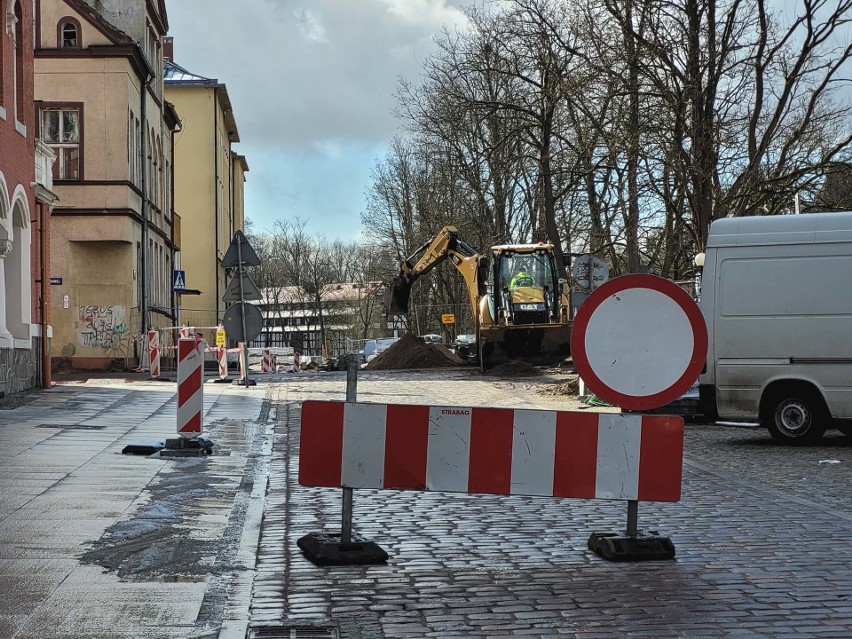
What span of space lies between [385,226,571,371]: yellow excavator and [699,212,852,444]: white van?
17.8 m

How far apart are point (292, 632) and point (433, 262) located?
33554 mm

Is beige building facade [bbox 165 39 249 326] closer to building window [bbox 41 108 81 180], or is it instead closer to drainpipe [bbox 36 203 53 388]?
building window [bbox 41 108 81 180]

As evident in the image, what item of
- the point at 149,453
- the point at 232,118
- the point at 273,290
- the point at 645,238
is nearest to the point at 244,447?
the point at 149,453

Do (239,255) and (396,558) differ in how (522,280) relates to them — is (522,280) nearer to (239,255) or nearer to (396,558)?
(239,255)

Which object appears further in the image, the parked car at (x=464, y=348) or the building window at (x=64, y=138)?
the parked car at (x=464, y=348)

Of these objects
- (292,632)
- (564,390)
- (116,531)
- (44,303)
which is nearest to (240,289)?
(44,303)

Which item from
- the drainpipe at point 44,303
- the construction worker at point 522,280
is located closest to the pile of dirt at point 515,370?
the construction worker at point 522,280

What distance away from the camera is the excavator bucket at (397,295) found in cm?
3891

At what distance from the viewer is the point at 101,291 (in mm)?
38438

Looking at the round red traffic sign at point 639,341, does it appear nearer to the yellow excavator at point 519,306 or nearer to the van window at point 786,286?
the van window at point 786,286

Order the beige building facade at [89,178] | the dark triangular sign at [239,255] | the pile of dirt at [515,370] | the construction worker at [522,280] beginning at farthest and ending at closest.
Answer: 1. the beige building facade at [89,178]
2. the construction worker at [522,280]
3. the pile of dirt at [515,370]
4. the dark triangular sign at [239,255]

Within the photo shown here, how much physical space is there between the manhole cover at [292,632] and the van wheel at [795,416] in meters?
11.2

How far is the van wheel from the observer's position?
1535cm

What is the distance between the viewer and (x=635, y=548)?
734cm
